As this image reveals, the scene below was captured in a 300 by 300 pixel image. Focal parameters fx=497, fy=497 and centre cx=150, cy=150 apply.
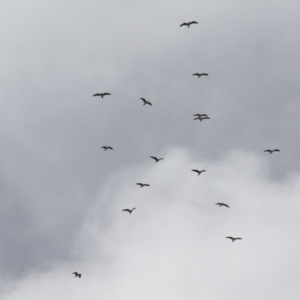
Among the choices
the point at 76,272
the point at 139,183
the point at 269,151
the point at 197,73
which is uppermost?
the point at 197,73

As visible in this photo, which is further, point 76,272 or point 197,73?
point 76,272

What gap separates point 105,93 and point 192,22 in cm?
3577

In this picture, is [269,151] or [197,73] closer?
[197,73]

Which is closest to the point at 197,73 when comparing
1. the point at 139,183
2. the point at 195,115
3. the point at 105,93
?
the point at 195,115

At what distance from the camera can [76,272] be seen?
541 ft

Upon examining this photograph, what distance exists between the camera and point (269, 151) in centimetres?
17188

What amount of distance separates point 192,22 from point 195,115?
31141 millimetres

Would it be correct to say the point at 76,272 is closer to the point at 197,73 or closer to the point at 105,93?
the point at 105,93

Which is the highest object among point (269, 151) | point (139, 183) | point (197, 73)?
point (197, 73)

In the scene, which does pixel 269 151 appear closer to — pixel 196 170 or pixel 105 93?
pixel 196 170

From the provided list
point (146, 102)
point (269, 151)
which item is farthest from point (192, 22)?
point (269, 151)

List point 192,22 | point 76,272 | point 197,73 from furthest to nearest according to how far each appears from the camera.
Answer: point 76,272 → point 197,73 → point 192,22

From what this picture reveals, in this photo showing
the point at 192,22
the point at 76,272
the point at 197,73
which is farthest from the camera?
the point at 76,272

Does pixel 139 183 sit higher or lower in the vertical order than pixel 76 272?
higher
